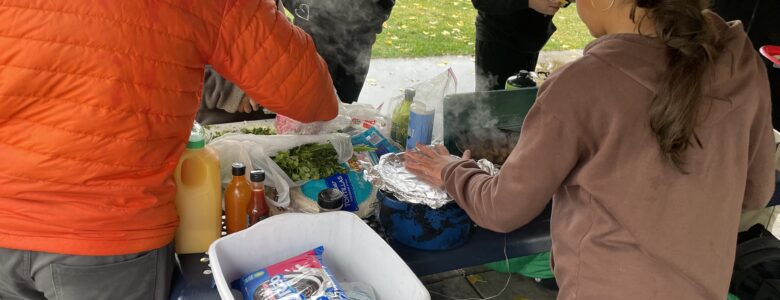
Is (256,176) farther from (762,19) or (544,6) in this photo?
(762,19)

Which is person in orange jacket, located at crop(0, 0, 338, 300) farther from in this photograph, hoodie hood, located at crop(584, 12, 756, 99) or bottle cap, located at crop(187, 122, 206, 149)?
hoodie hood, located at crop(584, 12, 756, 99)

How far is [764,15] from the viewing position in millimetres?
3701

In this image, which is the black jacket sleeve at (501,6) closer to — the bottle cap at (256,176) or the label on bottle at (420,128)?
the label on bottle at (420,128)

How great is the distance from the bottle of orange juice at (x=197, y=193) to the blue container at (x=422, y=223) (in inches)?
20.0

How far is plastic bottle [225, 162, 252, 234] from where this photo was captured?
5.83 ft

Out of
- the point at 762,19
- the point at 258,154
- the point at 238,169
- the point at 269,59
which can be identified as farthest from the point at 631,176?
the point at 762,19

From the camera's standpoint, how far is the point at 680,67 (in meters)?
1.25

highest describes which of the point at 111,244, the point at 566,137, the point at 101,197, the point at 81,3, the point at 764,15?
the point at 81,3

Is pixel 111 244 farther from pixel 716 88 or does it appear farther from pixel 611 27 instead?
pixel 716 88

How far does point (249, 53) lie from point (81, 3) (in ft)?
1.35

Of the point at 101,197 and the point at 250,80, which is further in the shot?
the point at 250,80

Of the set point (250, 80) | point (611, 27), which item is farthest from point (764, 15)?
point (250, 80)

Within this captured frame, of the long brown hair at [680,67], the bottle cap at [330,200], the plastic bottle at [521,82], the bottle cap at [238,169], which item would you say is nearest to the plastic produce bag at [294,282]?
the bottle cap at [330,200]

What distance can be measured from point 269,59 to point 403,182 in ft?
1.90
